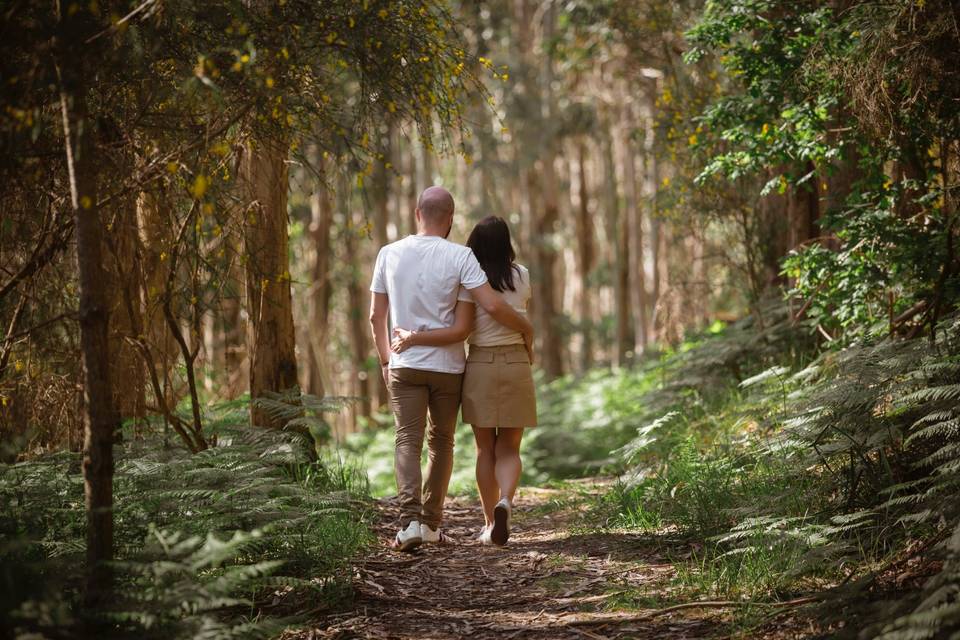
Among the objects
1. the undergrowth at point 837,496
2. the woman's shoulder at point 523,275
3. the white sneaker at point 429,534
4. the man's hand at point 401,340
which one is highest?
the woman's shoulder at point 523,275

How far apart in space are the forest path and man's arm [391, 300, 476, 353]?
1.43 m

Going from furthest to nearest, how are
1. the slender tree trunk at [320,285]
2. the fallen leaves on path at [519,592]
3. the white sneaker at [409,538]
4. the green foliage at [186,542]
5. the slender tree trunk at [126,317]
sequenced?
the slender tree trunk at [320,285], the white sneaker at [409,538], the slender tree trunk at [126,317], the fallen leaves on path at [519,592], the green foliage at [186,542]

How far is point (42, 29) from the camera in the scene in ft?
13.0

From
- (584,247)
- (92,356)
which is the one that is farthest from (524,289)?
(584,247)

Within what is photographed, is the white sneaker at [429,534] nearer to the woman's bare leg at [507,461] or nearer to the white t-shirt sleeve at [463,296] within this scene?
the woman's bare leg at [507,461]

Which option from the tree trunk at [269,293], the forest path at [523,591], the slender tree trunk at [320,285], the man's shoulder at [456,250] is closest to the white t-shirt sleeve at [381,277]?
the man's shoulder at [456,250]

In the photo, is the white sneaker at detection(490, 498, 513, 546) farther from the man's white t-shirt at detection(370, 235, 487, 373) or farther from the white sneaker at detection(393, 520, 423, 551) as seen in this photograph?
the man's white t-shirt at detection(370, 235, 487, 373)

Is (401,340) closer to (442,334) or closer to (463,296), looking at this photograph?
(442,334)

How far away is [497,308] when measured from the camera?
19.8 ft

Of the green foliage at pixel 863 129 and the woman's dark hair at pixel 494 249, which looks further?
the woman's dark hair at pixel 494 249

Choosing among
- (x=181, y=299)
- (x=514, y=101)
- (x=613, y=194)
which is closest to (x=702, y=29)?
(x=181, y=299)

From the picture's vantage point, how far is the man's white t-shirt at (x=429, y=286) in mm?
6012

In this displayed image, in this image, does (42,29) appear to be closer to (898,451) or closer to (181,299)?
(181,299)

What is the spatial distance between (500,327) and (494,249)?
556 millimetres
